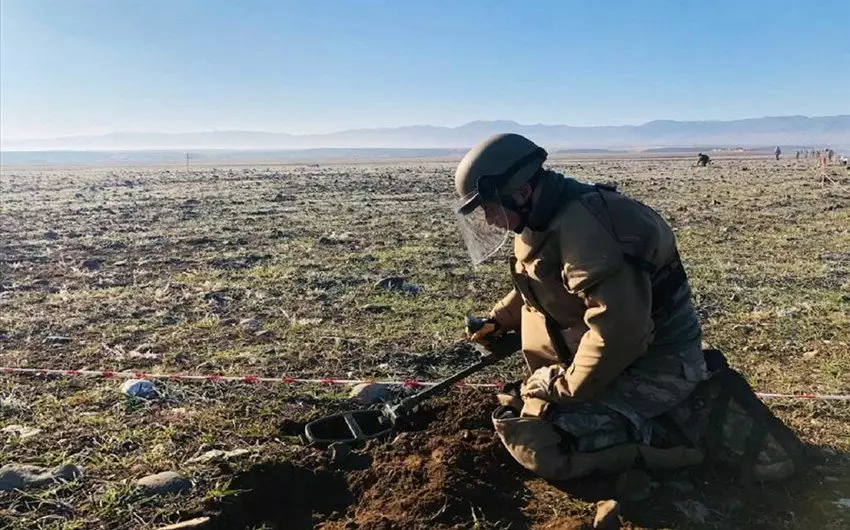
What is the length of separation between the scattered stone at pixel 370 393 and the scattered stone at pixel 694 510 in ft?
8.55

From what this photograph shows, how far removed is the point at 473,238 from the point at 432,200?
20.3 m

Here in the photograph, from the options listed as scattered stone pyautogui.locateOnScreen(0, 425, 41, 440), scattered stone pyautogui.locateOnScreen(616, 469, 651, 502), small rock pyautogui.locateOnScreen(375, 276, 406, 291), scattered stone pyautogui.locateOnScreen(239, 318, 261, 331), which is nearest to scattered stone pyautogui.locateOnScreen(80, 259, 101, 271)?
scattered stone pyautogui.locateOnScreen(239, 318, 261, 331)

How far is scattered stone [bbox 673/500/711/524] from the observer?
3916 mm

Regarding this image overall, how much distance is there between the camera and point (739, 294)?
30.7 feet

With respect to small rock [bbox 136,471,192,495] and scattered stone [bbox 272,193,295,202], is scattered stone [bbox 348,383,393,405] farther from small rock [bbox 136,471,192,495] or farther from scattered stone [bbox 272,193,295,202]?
scattered stone [bbox 272,193,295,202]

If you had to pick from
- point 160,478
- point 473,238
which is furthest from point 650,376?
point 160,478

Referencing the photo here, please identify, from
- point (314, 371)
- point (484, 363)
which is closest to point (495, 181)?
point (484, 363)

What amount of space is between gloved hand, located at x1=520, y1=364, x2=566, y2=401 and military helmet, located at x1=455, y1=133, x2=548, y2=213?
1133 millimetres

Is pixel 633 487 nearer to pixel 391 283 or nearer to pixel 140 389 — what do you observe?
pixel 140 389

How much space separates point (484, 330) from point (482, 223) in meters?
1.16

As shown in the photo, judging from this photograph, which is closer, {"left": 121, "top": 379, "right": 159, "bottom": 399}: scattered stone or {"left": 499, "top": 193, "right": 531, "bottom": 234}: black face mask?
{"left": 499, "top": 193, "right": 531, "bottom": 234}: black face mask

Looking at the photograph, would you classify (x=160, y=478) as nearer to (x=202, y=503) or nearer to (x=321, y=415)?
(x=202, y=503)

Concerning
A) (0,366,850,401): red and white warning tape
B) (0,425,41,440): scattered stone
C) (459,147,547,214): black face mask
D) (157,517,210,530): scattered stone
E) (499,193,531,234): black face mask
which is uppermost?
(459,147,547,214): black face mask

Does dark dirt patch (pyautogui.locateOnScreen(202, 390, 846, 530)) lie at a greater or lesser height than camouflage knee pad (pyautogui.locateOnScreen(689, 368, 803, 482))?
lesser
